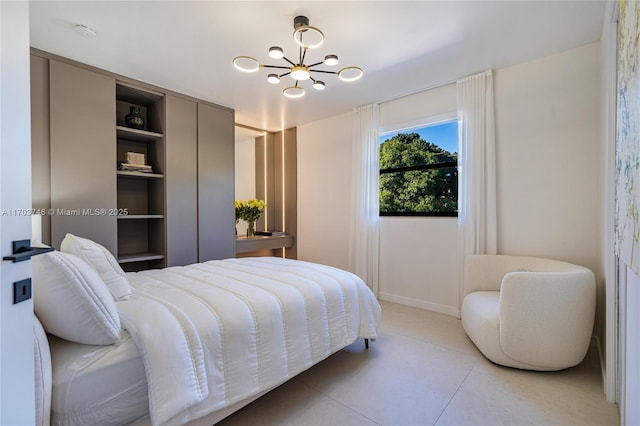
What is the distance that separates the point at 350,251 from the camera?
159 inches

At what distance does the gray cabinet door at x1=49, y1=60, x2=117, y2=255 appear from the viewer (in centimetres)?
258

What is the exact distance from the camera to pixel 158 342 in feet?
3.98

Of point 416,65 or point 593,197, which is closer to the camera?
point 593,197

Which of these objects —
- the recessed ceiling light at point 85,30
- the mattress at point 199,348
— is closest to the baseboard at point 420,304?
the mattress at point 199,348

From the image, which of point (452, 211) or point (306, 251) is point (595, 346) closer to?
point (452, 211)

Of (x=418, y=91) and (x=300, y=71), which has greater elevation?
(x=418, y=91)

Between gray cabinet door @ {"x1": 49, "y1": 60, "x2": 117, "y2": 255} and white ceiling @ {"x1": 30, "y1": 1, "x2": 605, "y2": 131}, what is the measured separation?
225mm

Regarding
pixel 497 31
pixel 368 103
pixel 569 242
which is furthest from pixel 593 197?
pixel 368 103

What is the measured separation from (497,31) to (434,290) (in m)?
2.59

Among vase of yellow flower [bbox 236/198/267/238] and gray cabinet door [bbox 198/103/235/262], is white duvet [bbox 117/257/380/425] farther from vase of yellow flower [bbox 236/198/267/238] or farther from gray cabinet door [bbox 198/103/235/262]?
vase of yellow flower [bbox 236/198/267/238]

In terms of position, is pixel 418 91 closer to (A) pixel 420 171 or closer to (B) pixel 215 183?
(A) pixel 420 171

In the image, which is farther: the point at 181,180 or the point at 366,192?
the point at 366,192

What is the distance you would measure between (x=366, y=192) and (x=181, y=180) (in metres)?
2.32

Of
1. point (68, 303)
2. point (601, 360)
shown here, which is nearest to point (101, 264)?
point (68, 303)
